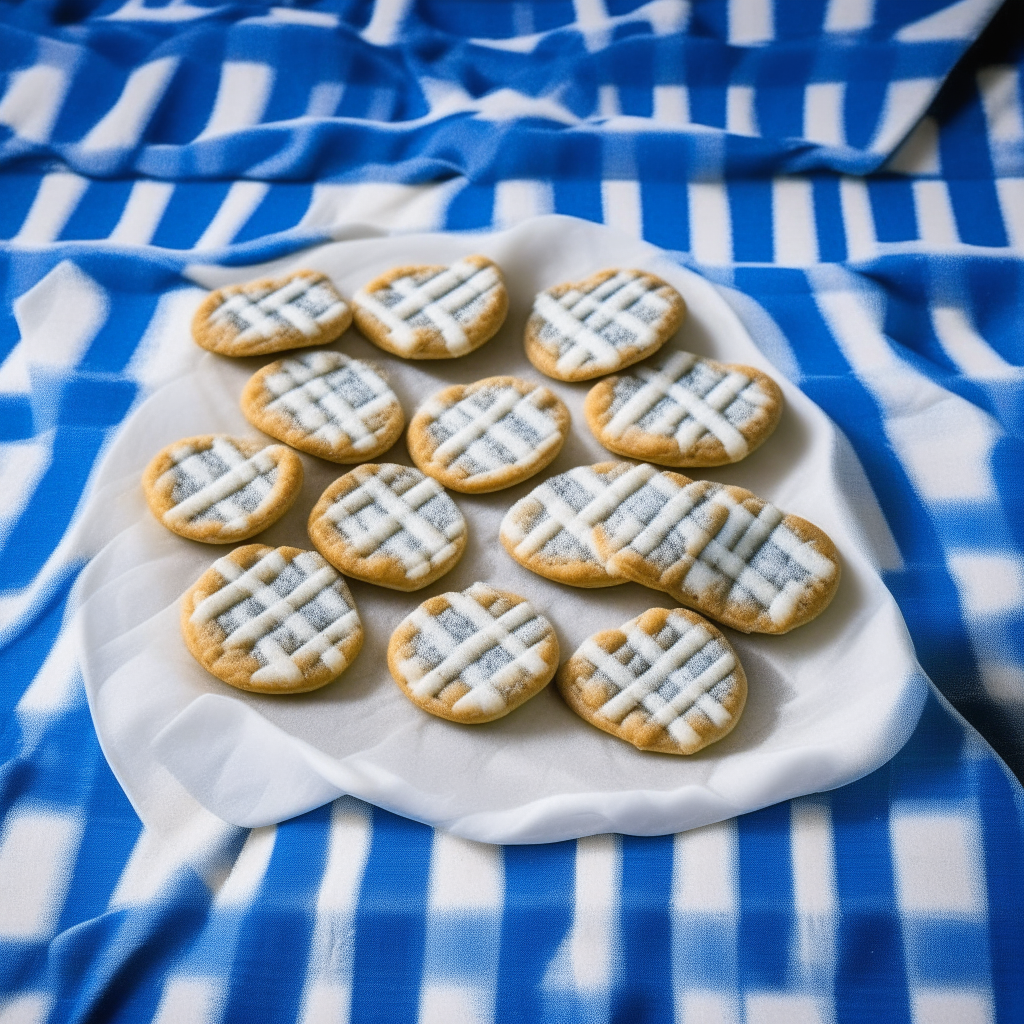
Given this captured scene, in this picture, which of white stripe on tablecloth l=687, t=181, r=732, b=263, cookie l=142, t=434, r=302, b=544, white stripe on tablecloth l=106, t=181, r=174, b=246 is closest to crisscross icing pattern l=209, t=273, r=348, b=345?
cookie l=142, t=434, r=302, b=544

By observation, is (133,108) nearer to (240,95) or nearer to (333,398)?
(240,95)

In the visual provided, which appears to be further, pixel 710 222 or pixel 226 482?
pixel 710 222

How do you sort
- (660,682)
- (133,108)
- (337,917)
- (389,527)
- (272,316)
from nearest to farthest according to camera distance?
(337,917) → (660,682) → (389,527) → (272,316) → (133,108)

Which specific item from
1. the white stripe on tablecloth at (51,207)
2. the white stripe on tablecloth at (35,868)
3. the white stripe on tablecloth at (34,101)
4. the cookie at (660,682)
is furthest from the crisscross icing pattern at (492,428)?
the white stripe on tablecloth at (34,101)

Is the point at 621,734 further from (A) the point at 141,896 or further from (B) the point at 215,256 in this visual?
(B) the point at 215,256

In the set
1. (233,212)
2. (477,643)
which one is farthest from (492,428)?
(233,212)
